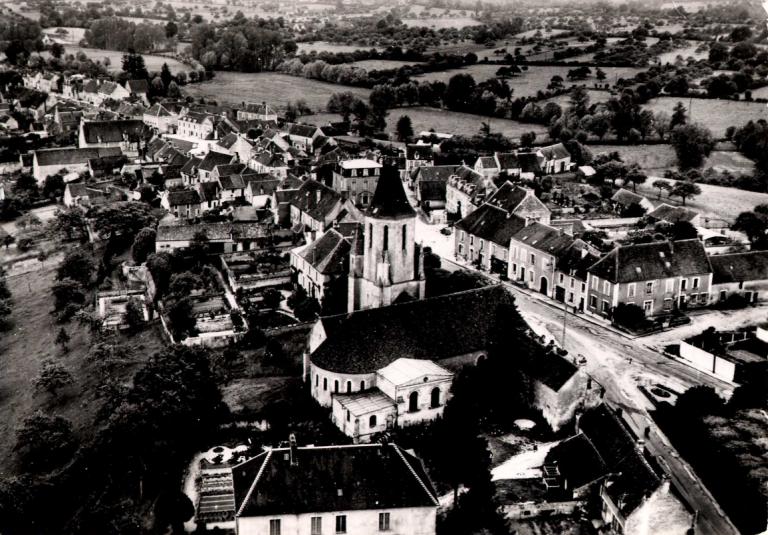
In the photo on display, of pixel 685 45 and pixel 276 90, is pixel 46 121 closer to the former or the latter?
pixel 276 90

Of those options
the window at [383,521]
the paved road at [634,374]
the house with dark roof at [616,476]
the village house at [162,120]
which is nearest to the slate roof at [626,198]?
the paved road at [634,374]

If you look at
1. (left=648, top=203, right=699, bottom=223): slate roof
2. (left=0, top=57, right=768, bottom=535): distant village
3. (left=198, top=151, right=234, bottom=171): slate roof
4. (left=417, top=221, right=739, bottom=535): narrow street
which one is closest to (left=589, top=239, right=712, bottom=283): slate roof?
(left=0, top=57, right=768, bottom=535): distant village

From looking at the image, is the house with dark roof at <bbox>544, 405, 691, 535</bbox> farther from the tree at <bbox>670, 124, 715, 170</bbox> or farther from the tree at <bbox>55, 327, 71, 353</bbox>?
the tree at <bbox>670, 124, 715, 170</bbox>

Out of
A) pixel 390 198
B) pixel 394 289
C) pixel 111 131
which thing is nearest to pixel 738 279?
pixel 394 289

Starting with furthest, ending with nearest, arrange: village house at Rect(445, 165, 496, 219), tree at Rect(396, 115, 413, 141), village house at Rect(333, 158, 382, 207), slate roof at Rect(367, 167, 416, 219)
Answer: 1. tree at Rect(396, 115, 413, 141)
2. village house at Rect(333, 158, 382, 207)
3. village house at Rect(445, 165, 496, 219)
4. slate roof at Rect(367, 167, 416, 219)

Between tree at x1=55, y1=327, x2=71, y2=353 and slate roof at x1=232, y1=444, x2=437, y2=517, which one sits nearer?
slate roof at x1=232, y1=444, x2=437, y2=517

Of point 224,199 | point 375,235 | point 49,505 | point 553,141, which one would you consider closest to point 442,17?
point 553,141
